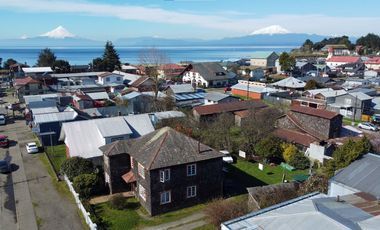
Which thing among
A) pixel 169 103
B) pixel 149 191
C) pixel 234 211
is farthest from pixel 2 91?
pixel 234 211

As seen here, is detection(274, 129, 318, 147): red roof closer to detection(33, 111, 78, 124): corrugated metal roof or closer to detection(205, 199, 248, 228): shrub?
detection(205, 199, 248, 228): shrub

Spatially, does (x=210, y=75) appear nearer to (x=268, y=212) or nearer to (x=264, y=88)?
(x=264, y=88)

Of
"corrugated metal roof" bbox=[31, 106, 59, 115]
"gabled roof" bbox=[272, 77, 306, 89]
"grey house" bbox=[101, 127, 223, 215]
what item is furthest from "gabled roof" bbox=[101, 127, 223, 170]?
"gabled roof" bbox=[272, 77, 306, 89]

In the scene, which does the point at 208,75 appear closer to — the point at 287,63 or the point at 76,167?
the point at 287,63

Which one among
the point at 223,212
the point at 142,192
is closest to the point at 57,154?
the point at 142,192

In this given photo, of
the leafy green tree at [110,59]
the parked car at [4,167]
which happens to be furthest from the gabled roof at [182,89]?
the leafy green tree at [110,59]

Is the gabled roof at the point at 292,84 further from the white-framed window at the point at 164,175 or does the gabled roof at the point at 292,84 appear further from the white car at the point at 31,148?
the white-framed window at the point at 164,175
